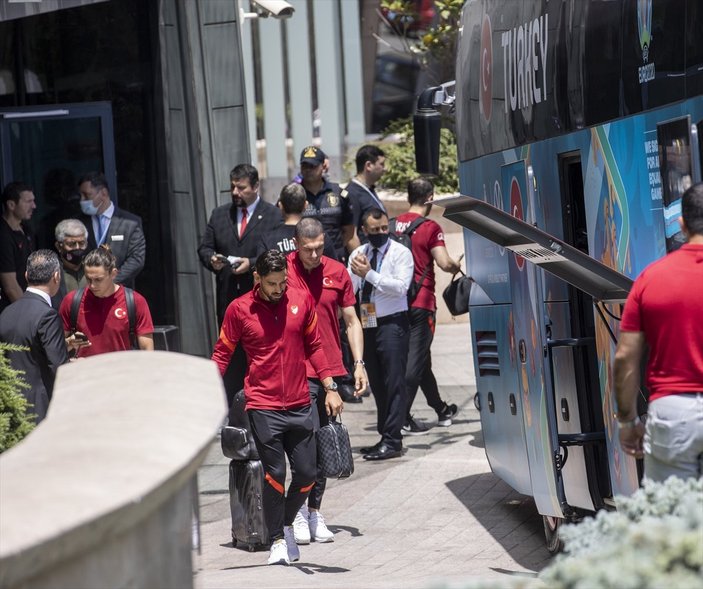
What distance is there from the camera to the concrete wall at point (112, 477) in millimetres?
3139

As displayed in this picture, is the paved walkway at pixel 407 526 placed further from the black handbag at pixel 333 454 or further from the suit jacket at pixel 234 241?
the suit jacket at pixel 234 241

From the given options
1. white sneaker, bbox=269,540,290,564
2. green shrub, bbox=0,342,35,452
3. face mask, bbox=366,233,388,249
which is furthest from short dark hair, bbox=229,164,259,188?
green shrub, bbox=0,342,35,452

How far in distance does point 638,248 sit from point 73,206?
842cm

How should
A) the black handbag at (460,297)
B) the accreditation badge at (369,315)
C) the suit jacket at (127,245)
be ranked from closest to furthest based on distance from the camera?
the black handbag at (460,297) < the suit jacket at (127,245) < the accreditation badge at (369,315)

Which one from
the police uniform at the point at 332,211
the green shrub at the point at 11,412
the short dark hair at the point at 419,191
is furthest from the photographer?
the short dark hair at the point at 419,191

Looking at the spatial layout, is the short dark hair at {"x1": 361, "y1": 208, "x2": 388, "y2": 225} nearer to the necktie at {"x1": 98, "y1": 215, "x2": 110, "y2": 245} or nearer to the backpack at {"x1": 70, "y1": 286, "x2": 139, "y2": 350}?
the necktie at {"x1": 98, "y1": 215, "x2": 110, "y2": 245}

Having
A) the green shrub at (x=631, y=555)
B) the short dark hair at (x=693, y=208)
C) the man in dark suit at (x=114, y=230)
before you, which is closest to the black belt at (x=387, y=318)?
the man in dark suit at (x=114, y=230)

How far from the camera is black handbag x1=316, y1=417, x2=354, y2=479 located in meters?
8.31

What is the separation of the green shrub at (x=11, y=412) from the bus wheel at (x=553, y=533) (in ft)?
9.70

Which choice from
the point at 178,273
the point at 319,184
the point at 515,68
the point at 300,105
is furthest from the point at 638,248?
the point at 300,105

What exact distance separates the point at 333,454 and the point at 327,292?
1.14 m

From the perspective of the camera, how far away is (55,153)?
1370 cm

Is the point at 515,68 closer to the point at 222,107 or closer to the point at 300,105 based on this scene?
the point at 222,107

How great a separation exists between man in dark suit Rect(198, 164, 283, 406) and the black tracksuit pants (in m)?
2.73
